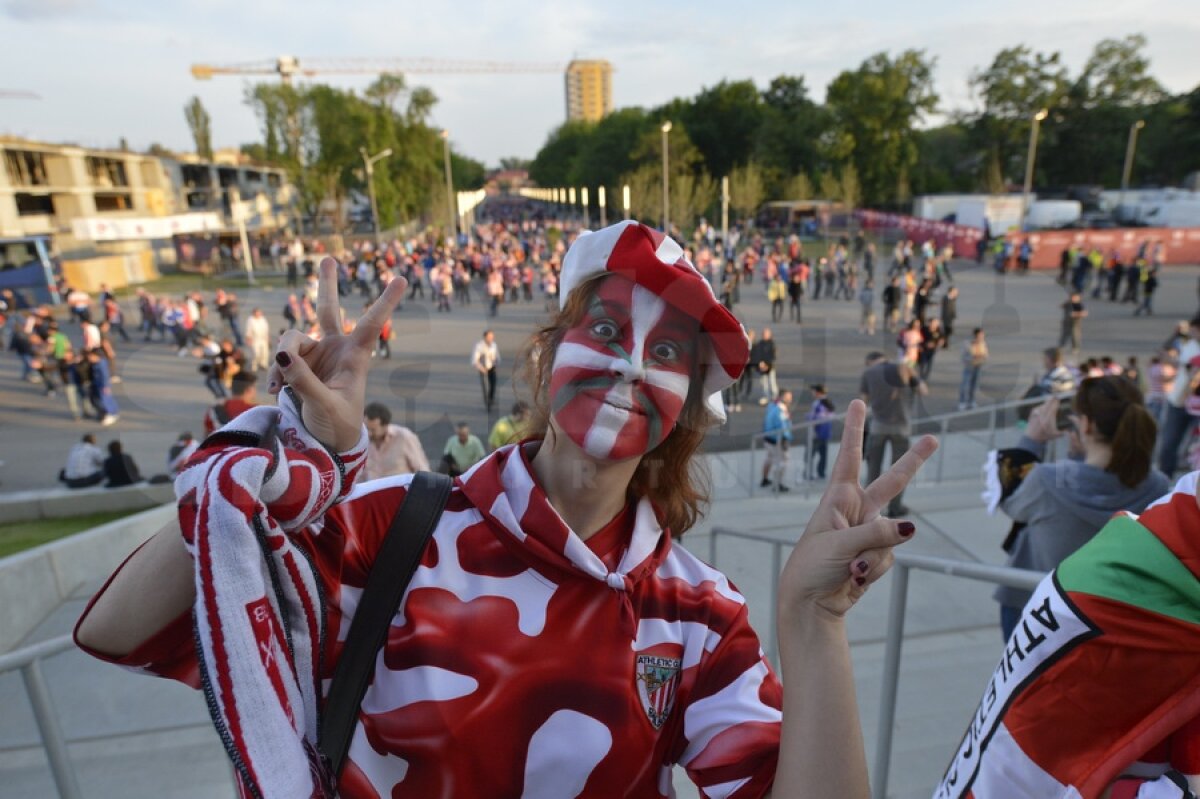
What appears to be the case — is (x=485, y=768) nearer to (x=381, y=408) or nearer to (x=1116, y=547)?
(x=1116, y=547)

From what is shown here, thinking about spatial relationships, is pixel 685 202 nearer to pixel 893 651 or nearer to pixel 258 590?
pixel 893 651

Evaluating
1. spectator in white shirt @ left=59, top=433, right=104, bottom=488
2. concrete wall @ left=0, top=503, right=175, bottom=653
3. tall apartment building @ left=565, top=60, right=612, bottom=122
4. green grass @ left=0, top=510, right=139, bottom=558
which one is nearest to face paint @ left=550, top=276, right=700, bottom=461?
concrete wall @ left=0, top=503, right=175, bottom=653

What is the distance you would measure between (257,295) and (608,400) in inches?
987

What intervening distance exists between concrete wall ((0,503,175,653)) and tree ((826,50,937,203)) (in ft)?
186

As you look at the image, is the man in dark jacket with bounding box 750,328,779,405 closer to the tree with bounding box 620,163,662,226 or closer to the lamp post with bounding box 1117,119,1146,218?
the tree with bounding box 620,163,662,226

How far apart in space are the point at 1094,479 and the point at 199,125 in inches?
2933

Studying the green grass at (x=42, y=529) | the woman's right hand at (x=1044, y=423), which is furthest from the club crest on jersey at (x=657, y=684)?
the green grass at (x=42, y=529)

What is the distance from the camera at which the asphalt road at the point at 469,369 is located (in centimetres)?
1033

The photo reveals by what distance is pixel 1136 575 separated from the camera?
1.36 meters

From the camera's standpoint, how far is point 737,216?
146 feet

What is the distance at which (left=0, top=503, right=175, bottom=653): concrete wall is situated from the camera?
5.21 m

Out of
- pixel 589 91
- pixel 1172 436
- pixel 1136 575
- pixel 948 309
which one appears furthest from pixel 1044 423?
pixel 589 91

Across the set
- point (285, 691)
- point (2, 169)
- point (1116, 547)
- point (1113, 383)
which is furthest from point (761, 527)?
point (2, 169)

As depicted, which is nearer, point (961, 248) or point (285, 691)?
point (285, 691)
